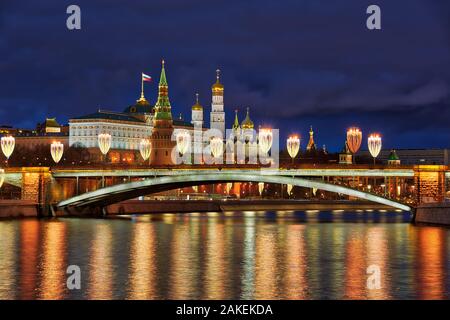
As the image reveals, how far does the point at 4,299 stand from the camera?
28.5 m

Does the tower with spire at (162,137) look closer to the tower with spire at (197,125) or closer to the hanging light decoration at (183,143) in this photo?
the tower with spire at (197,125)

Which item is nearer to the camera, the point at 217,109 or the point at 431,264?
the point at 431,264

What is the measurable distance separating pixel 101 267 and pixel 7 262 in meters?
3.75

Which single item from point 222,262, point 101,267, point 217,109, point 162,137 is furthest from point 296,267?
point 217,109

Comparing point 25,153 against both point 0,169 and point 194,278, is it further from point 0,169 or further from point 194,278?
point 194,278

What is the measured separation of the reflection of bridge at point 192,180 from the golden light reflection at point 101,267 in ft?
48.1

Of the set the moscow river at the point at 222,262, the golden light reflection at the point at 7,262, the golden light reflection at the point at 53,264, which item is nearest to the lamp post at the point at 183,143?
the moscow river at the point at 222,262

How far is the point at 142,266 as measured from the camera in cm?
3638

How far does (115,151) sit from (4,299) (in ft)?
438

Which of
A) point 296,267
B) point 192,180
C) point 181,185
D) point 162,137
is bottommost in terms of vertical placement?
point 296,267

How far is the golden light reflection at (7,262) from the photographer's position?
98.4 feet

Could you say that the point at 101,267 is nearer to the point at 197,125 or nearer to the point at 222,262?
the point at 222,262

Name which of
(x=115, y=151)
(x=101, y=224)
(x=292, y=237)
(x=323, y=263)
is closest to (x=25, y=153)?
(x=115, y=151)

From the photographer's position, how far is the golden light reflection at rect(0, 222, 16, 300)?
30.0 meters
